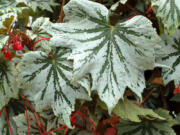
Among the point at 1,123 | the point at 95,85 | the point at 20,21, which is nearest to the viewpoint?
the point at 95,85

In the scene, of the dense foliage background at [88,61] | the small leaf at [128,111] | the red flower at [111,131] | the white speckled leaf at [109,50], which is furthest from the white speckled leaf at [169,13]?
the red flower at [111,131]

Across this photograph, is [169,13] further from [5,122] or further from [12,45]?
[5,122]

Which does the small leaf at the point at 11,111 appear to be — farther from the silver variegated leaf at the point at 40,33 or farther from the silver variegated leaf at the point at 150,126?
the silver variegated leaf at the point at 150,126

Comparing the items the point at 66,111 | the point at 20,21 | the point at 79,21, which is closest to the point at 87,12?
the point at 79,21

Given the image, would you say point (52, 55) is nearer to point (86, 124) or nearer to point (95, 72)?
point (95, 72)

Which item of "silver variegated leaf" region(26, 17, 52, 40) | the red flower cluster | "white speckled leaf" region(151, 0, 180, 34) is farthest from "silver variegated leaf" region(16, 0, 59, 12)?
"white speckled leaf" region(151, 0, 180, 34)

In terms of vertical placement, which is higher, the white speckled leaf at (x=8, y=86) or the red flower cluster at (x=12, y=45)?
the red flower cluster at (x=12, y=45)
